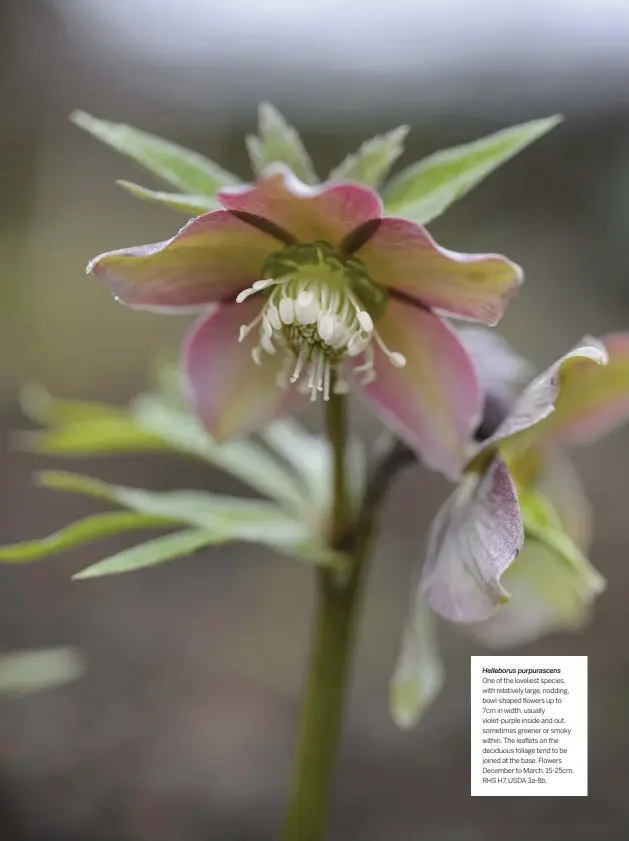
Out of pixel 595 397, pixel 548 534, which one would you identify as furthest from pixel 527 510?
pixel 595 397

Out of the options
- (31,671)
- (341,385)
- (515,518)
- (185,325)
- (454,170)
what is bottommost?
(31,671)

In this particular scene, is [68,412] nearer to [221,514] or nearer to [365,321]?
[221,514]

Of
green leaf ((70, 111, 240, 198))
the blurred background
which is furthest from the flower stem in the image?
the blurred background

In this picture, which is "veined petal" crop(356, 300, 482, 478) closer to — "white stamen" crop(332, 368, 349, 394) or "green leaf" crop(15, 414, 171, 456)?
"white stamen" crop(332, 368, 349, 394)

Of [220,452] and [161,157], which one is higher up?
[161,157]

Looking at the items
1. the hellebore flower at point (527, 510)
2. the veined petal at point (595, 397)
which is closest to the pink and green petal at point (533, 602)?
the hellebore flower at point (527, 510)

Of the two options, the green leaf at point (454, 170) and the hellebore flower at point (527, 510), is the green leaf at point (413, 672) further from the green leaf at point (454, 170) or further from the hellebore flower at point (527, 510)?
the green leaf at point (454, 170)

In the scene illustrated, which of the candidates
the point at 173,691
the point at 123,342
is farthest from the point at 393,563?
the point at 123,342
